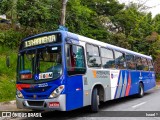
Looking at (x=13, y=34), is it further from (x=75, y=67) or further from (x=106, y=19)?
(x=106, y=19)

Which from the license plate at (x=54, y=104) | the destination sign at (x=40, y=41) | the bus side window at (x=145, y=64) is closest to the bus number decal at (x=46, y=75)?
the license plate at (x=54, y=104)

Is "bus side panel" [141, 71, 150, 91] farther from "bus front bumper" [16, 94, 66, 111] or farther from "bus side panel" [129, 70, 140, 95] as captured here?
"bus front bumper" [16, 94, 66, 111]

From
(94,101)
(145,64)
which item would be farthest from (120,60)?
(145,64)

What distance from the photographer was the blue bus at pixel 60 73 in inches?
349

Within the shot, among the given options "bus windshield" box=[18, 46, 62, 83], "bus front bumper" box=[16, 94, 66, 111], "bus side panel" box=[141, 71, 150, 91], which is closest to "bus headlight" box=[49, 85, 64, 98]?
"bus front bumper" box=[16, 94, 66, 111]

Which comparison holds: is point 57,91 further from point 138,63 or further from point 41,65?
point 138,63

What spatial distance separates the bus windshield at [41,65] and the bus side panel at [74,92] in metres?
0.54

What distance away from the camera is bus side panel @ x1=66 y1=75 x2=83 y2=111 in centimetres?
894

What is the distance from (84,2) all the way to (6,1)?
15118mm

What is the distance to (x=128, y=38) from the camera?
35.2 metres

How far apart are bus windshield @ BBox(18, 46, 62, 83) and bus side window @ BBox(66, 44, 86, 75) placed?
12.7 inches

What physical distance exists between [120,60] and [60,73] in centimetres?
569

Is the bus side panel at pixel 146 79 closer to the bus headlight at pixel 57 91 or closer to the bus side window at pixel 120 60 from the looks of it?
the bus side window at pixel 120 60

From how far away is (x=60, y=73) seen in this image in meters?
8.90
